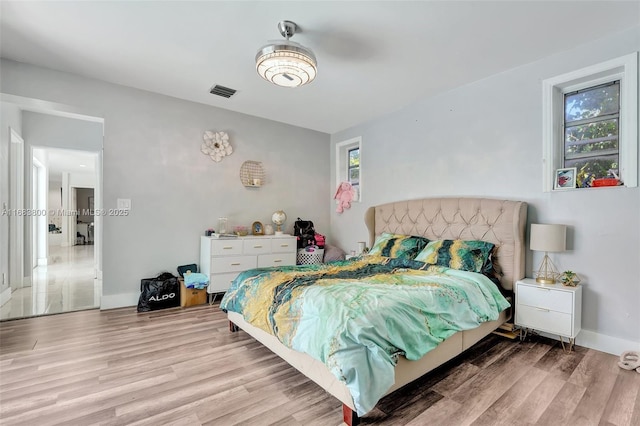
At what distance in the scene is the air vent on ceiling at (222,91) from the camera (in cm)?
355

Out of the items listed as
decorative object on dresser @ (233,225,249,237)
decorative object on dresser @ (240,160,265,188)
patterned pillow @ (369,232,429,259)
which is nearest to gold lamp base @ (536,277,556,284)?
patterned pillow @ (369,232,429,259)

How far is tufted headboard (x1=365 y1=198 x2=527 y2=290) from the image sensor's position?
2.81 m

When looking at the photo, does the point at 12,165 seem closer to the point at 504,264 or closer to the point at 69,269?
the point at 69,269

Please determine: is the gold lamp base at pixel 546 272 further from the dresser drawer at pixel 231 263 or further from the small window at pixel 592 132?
the dresser drawer at pixel 231 263

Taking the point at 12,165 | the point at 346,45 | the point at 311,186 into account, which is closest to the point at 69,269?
the point at 12,165

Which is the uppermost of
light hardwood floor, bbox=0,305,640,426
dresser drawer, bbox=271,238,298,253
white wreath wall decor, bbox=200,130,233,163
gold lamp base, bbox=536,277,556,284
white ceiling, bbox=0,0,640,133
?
white ceiling, bbox=0,0,640,133

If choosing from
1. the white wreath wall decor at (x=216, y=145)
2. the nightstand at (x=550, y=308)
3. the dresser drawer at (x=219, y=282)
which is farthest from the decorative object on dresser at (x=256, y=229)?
the nightstand at (x=550, y=308)

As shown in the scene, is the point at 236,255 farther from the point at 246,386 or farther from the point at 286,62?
the point at 286,62

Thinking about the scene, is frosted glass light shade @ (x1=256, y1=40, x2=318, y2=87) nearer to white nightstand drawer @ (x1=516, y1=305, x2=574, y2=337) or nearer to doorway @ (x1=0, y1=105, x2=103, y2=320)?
doorway @ (x1=0, y1=105, x2=103, y2=320)

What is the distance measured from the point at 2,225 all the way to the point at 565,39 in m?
6.33

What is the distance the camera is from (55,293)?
4.10m

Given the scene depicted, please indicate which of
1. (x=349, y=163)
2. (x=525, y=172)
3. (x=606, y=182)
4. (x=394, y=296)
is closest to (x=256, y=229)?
(x=349, y=163)

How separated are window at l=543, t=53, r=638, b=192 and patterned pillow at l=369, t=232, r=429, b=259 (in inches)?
52.3

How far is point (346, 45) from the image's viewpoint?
260 centimetres
